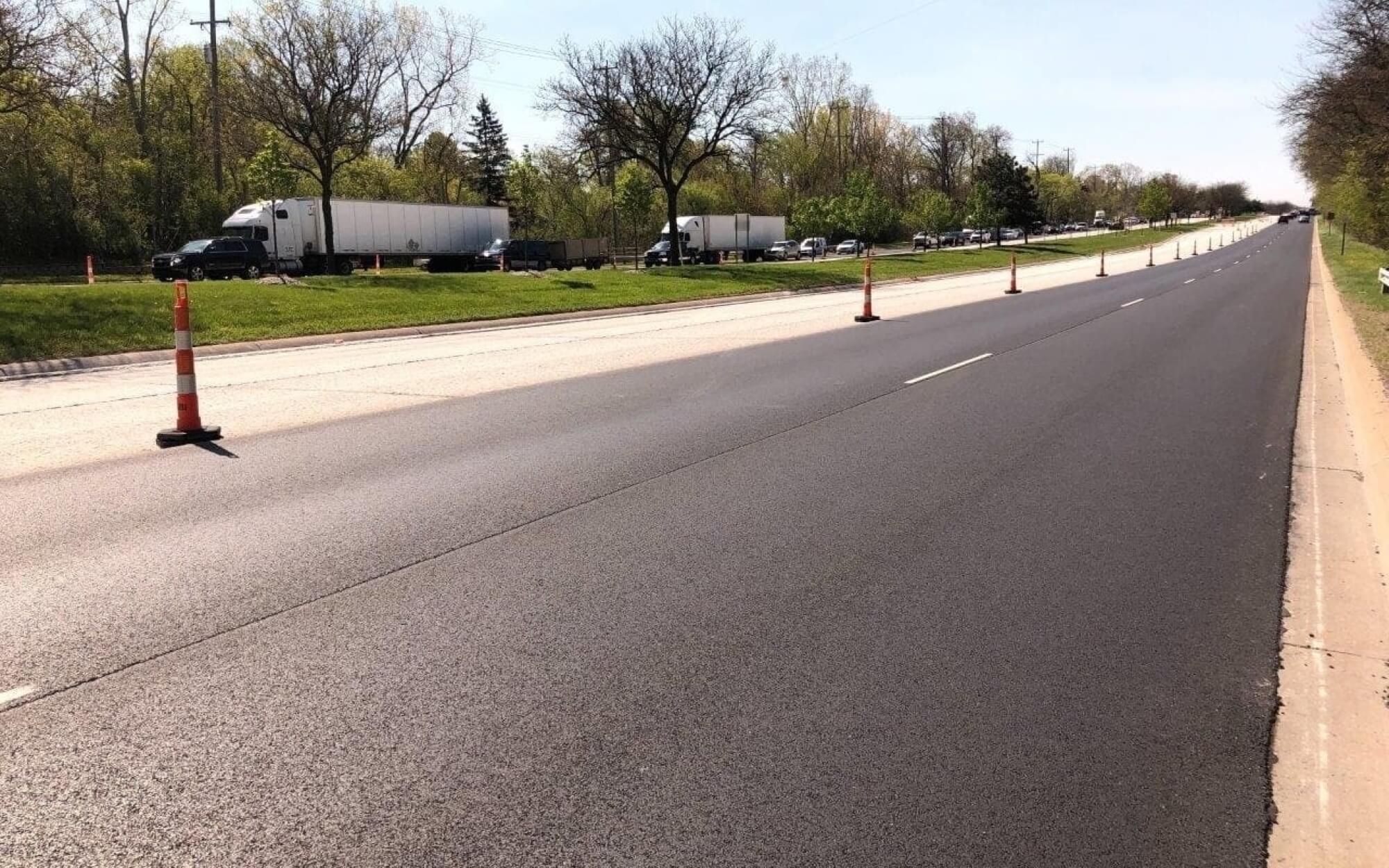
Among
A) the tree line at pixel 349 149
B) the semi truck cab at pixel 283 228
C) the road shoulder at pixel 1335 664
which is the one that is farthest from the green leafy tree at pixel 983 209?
the road shoulder at pixel 1335 664

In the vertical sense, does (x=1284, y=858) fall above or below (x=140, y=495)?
below

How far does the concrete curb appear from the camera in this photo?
14.8 metres

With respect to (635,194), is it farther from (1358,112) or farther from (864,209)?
(1358,112)

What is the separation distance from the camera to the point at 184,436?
851 centimetres

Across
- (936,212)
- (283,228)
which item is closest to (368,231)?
(283,228)

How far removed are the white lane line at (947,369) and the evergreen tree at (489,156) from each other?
68.9 m

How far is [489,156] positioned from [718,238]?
2736 cm

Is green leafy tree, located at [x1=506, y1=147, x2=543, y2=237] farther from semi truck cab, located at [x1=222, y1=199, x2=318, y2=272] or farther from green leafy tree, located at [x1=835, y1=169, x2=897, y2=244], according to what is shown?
semi truck cab, located at [x1=222, y1=199, x2=318, y2=272]

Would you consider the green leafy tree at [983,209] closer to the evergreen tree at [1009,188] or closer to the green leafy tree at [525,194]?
the evergreen tree at [1009,188]

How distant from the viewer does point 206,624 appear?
4363mm

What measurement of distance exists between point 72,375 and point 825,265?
40.6 metres

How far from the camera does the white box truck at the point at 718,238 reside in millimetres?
58469

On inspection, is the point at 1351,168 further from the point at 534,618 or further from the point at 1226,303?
the point at 534,618

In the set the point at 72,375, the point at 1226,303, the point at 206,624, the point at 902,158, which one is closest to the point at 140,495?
the point at 206,624
